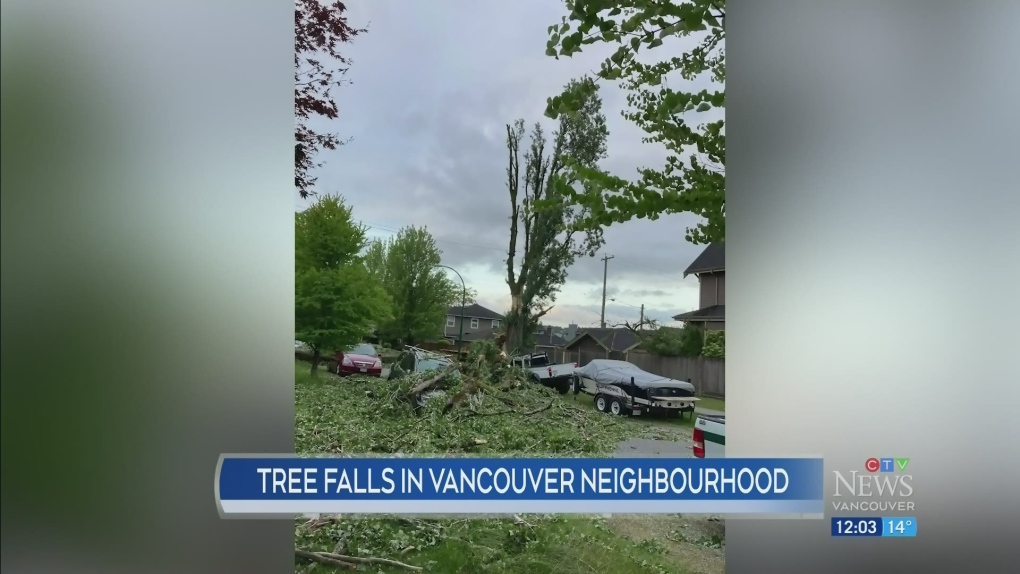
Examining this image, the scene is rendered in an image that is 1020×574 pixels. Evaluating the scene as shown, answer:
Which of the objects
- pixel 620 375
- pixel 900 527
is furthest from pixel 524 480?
pixel 900 527

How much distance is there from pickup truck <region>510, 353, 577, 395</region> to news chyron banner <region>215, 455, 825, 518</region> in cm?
55

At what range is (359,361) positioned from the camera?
251 cm

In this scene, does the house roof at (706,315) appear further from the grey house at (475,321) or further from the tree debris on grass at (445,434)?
the grey house at (475,321)

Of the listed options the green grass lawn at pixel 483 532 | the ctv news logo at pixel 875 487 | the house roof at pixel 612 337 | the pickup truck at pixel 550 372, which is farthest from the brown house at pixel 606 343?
the ctv news logo at pixel 875 487

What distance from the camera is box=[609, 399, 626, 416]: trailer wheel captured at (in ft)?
7.84

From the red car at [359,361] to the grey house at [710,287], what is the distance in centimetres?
160

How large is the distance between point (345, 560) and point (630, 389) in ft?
5.05

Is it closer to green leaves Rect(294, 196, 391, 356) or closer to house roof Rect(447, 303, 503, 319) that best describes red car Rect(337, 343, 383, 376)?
green leaves Rect(294, 196, 391, 356)

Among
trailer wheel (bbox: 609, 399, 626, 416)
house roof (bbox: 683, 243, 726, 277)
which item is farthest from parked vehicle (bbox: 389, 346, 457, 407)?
house roof (bbox: 683, 243, 726, 277)

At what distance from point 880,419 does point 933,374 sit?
0.28 metres

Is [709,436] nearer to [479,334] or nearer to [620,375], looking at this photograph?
[620,375]

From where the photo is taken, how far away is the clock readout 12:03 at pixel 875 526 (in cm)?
193

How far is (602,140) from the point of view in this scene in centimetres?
233

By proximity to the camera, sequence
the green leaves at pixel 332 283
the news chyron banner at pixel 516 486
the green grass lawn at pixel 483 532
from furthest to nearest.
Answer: the green leaves at pixel 332 283 → the green grass lawn at pixel 483 532 → the news chyron banner at pixel 516 486
